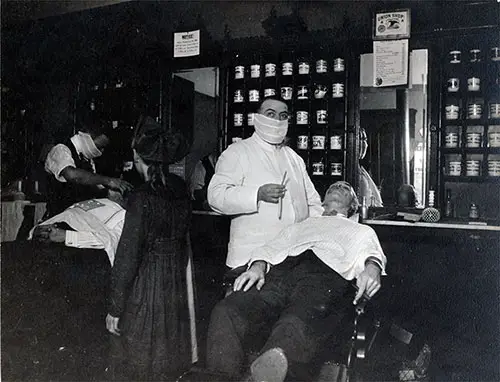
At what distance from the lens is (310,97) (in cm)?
426

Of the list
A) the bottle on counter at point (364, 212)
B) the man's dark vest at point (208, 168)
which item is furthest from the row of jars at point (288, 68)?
the bottle on counter at point (364, 212)

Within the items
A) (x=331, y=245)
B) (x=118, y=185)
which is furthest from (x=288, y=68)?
(x=331, y=245)

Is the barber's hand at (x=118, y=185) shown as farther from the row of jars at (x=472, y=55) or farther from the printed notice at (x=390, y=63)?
the row of jars at (x=472, y=55)

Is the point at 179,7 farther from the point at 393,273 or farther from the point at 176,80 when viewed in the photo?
the point at 393,273

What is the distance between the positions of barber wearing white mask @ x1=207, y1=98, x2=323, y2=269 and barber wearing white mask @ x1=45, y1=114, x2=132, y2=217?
34.6 inches

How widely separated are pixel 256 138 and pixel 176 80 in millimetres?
2260

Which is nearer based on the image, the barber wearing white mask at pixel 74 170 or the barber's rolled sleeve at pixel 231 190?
the barber's rolled sleeve at pixel 231 190

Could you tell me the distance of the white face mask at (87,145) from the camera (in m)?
3.49

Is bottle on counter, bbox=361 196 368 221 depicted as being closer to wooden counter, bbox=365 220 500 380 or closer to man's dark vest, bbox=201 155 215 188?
wooden counter, bbox=365 220 500 380

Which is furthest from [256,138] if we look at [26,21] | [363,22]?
[26,21]

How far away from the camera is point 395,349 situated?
326 centimetres

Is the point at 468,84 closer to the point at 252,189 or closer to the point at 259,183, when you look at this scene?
the point at 259,183

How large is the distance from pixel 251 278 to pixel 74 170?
1.66 meters

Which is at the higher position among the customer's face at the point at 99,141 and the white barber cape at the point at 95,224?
the customer's face at the point at 99,141
